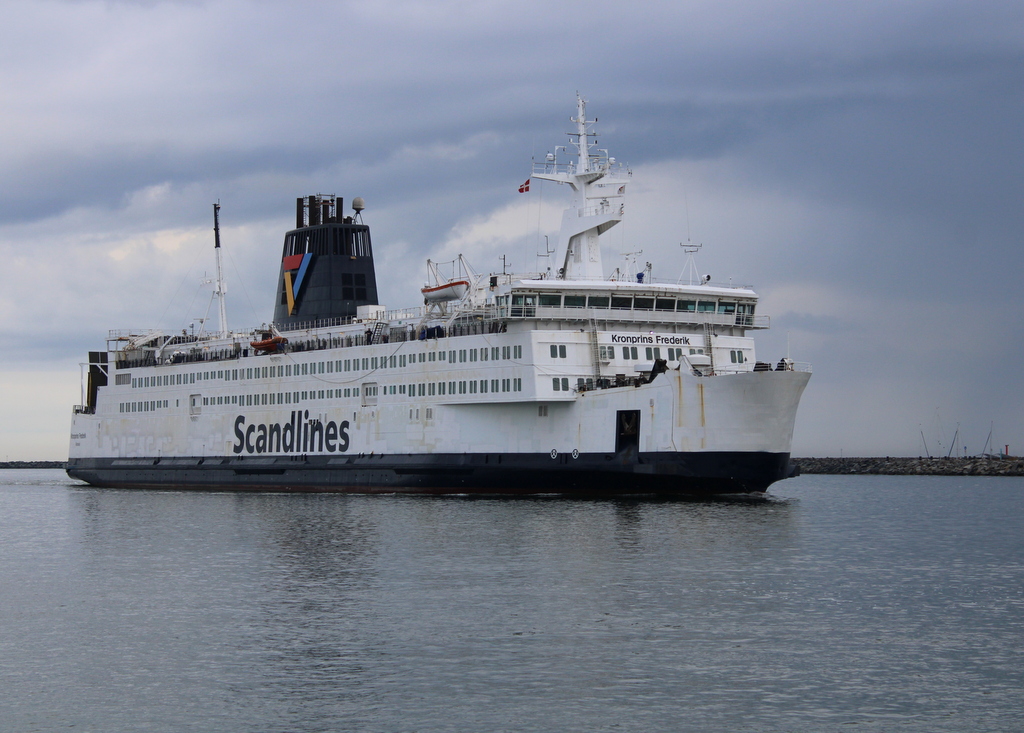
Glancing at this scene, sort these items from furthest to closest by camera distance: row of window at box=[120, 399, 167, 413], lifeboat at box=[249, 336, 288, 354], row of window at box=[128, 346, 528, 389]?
1. row of window at box=[120, 399, 167, 413]
2. lifeboat at box=[249, 336, 288, 354]
3. row of window at box=[128, 346, 528, 389]

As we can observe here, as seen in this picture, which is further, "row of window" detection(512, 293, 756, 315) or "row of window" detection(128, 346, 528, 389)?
"row of window" detection(128, 346, 528, 389)

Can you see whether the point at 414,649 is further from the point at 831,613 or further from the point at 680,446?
the point at 680,446

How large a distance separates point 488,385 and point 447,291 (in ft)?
20.4

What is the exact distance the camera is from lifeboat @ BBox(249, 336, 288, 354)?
60.4m

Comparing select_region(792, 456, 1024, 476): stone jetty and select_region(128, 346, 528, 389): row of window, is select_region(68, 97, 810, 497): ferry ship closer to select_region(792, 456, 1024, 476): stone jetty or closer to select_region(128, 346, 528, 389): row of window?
select_region(128, 346, 528, 389): row of window

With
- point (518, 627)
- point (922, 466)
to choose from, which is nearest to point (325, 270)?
point (518, 627)

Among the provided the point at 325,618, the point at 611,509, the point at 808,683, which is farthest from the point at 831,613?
the point at 611,509

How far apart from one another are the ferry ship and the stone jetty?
54373 millimetres

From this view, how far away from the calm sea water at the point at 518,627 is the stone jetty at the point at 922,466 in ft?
231

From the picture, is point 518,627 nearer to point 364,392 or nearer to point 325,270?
point 364,392

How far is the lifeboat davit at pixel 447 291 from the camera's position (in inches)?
2048

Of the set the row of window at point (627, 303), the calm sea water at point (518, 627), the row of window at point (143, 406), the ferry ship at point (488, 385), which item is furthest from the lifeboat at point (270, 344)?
the calm sea water at point (518, 627)

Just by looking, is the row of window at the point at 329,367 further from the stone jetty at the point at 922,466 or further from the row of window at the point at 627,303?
the stone jetty at the point at 922,466

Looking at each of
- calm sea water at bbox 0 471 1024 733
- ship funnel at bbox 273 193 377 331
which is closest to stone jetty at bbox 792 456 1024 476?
ship funnel at bbox 273 193 377 331
